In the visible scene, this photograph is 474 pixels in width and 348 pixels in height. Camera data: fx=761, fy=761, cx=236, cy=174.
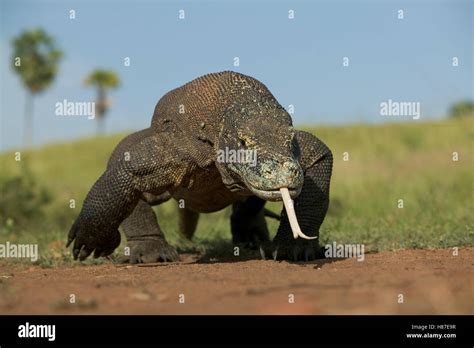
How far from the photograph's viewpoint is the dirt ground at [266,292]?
3.75 meters

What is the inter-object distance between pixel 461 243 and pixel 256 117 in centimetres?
266

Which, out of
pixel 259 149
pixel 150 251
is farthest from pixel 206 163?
pixel 150 251

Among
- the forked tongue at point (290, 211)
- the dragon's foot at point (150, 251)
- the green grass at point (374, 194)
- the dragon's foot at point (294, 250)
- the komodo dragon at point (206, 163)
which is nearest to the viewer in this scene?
the forked tongue at point (290, 211)

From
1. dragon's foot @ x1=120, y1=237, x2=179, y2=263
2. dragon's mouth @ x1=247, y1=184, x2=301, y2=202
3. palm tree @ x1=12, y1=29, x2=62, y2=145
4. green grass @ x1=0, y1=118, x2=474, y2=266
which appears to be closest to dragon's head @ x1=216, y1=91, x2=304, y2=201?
dragon's mouth @ x1=247, y1=184, x2=301, y2=202

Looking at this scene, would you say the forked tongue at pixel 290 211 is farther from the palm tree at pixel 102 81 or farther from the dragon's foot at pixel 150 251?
the palm tree at pixel 102 81

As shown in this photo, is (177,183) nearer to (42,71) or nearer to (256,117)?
(256,117)

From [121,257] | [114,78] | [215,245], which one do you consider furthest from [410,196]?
[114,78]

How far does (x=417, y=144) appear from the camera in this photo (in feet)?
64.2

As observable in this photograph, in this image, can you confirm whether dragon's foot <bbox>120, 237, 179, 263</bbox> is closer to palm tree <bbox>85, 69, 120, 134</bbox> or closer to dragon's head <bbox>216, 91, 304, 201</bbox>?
dragon's head <bbox>216, 91, 304, 201</bbox>

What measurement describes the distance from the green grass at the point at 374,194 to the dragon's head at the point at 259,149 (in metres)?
2.13

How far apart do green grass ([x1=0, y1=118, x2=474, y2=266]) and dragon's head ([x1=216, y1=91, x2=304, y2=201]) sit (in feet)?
6.99

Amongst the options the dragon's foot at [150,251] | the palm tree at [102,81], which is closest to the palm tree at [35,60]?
the palm tree at [102,81]

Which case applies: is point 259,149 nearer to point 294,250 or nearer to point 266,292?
point 294,250

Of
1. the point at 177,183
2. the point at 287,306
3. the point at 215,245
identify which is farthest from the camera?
the point at 215,245
